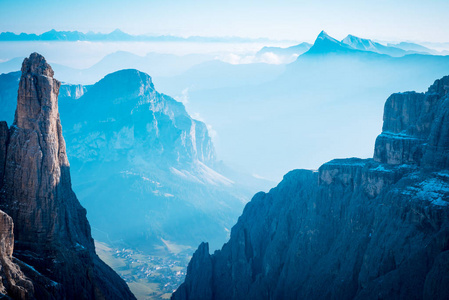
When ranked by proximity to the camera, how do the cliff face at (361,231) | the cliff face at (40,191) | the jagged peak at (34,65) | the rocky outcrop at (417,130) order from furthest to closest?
the rocky outcrop at (417,130), the cliff face at (361,231), the jagged peak at (34,65), the cliff face at (40,191)

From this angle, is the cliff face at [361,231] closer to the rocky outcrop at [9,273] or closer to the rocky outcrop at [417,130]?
the rocky outcrop at [417,130]

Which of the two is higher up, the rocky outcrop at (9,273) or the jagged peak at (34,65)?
the jagged peak at (34,65)

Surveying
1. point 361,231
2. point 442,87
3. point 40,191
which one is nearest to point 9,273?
point 40,191

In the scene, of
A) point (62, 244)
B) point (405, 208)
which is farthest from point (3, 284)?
point (405, 208)

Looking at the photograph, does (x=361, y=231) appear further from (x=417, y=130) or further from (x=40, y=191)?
(x=40, y=191)

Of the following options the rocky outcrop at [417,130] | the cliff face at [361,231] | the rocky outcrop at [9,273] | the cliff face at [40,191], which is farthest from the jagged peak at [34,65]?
the rocky outcrop at [417,130]

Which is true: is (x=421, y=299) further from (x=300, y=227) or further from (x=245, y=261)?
(x=245, y=261)

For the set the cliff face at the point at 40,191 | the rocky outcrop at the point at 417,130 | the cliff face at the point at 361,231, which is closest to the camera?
the cliff face at the point at 40,191

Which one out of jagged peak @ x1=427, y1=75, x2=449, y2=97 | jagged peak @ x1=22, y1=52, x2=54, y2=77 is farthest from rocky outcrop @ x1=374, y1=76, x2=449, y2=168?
jagged peak @ x1=22, y1=52, x2=54, y2=77
